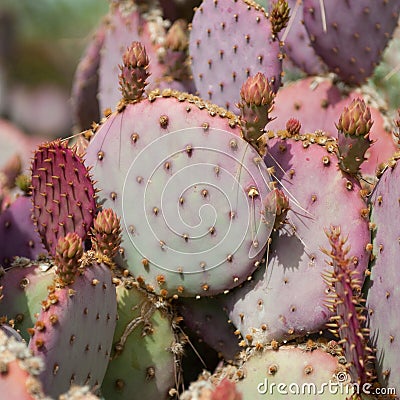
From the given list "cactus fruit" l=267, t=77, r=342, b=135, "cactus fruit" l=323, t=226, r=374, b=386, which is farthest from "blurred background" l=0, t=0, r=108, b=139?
"cactus fruit" l=323, t=226, r=374, b=386

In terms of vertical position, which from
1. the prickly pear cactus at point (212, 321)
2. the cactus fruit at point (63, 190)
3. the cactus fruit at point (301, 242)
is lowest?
the prickly pear cactus at point (212, 321)

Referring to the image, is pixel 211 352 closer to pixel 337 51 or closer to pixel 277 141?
pixel 277 141

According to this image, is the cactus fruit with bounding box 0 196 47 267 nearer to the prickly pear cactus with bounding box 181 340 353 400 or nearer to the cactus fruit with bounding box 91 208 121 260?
the cactus fruit with bounding box 91 208 121 260

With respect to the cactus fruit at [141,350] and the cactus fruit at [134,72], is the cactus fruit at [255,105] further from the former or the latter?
the cactus fruit at [141,350]

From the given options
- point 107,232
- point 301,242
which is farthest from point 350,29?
point 107,232

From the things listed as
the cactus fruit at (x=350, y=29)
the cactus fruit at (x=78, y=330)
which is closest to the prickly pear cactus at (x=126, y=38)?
the cactus fruit at (x=350, y=29)

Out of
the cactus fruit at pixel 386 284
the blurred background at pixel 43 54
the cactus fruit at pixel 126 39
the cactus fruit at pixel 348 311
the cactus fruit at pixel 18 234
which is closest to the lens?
the cactus fruit at pixel 348 311

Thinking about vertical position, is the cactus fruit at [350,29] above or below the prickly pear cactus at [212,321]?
above
